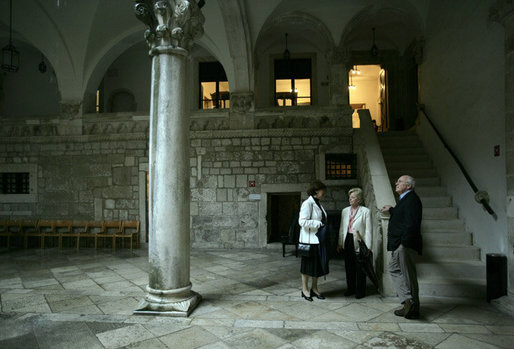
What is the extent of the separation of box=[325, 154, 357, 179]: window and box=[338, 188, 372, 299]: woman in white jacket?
3994mm

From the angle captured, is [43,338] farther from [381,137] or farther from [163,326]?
[381,137]

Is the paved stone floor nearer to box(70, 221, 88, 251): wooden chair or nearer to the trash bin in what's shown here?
the trash bin

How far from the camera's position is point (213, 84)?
A: 34.9ft

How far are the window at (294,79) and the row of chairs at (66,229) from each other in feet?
18.2

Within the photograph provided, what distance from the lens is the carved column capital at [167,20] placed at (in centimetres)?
405

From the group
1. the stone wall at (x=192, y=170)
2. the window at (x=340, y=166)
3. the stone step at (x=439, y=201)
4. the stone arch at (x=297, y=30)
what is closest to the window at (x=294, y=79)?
the stone arch at (x=297, y=30)

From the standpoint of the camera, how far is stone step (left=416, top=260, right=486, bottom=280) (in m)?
4.64

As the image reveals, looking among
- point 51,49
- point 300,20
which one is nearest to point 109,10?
point 51,49

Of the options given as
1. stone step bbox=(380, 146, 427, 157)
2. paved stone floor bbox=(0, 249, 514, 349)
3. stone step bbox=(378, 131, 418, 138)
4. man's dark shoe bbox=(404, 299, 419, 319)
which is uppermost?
stone step bbox=(378, 131, 418, 138)

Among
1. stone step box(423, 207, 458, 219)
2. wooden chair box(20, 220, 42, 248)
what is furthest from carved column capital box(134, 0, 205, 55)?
wooden chair box(20, 220, 42, 248)

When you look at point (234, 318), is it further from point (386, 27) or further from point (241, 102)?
point (386, 27)

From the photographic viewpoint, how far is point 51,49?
9102 mm

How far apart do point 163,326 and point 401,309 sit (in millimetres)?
2639

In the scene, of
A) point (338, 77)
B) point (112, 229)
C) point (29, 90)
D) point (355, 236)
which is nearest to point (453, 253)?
point (355, 236)
